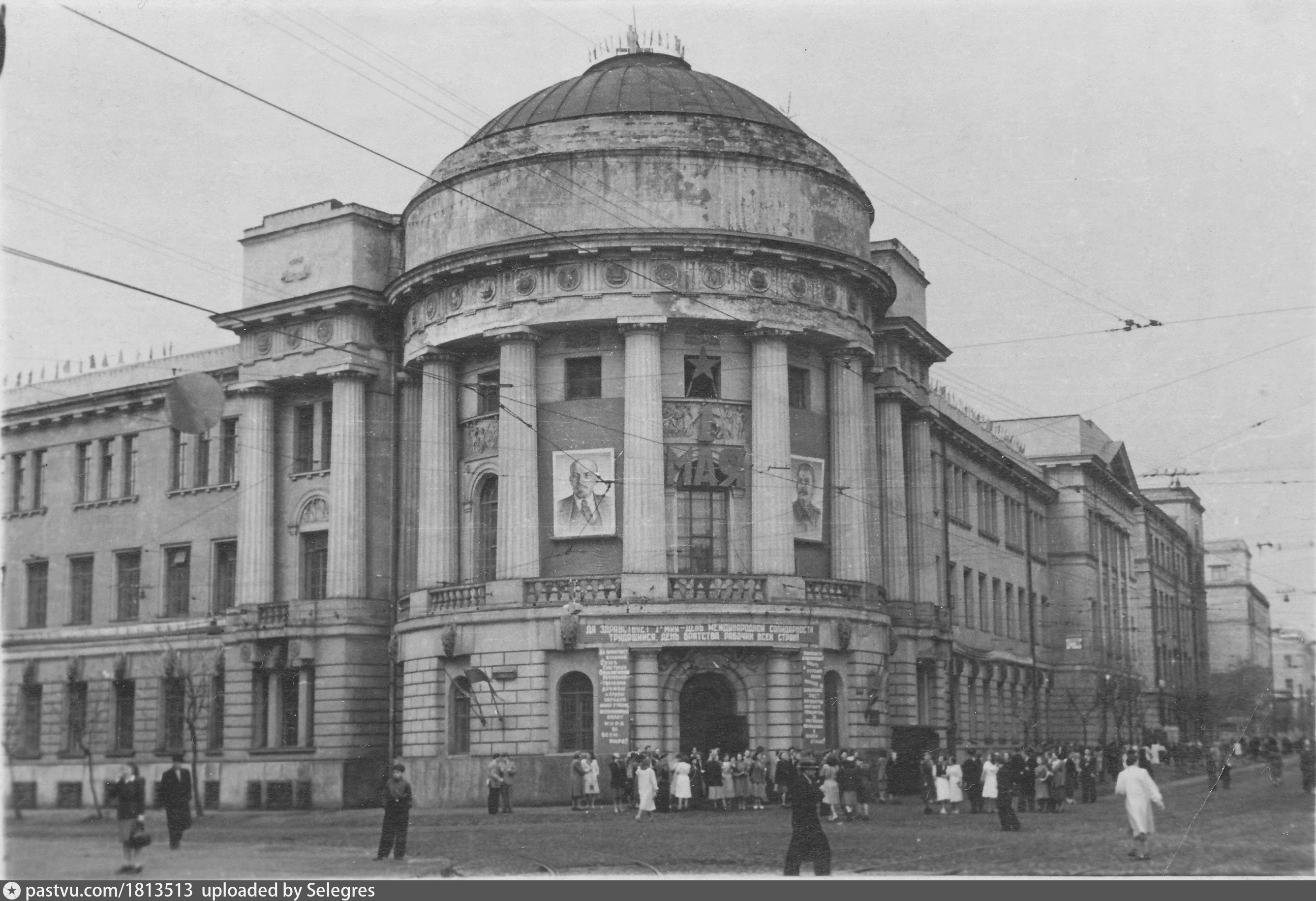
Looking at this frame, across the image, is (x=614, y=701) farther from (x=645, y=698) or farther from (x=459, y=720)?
(x=459, y=720)

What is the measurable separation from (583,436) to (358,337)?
9.34 meters

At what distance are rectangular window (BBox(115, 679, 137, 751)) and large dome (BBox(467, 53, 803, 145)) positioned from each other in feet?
69.5

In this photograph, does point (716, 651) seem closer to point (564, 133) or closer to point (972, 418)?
point (564, 133)

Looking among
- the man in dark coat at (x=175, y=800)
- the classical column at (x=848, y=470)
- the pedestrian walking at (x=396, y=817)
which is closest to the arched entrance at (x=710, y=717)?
the classical column at (x=848, y=470)

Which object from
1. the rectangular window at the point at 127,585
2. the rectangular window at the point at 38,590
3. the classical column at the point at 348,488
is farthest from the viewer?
the rectangular window at the point at 127,585

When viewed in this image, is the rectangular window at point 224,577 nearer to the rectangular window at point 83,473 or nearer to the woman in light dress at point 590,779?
the rectangular window at point 83,473

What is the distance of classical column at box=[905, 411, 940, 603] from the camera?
5759 cm

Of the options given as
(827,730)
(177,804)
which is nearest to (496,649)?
(827,730)

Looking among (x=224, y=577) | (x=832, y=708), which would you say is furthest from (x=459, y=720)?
(x=224, y=577)

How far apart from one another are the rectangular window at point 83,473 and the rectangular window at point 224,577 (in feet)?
14.8

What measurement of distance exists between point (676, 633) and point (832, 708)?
5741 millimetres

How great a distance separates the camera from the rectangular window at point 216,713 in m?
54.1

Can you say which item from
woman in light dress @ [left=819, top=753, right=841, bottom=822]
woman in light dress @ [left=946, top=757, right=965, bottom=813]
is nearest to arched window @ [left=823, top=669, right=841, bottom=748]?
woman in light dress @ [left=946, top=757, right=965, bottom=813]

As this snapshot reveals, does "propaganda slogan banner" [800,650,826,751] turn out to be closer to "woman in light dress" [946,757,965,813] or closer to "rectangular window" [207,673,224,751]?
"woman in light dress" [946,757,965,813]
